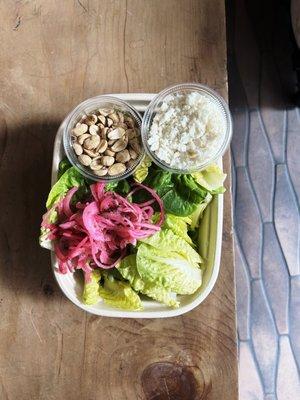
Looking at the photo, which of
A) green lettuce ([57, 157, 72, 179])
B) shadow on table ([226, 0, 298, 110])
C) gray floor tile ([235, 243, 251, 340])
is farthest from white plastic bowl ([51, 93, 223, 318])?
shadow on table ([226, 0, 298, 110])

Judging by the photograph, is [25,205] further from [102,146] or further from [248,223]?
[248,223]

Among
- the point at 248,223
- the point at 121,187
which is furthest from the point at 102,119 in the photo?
the point at 248,223

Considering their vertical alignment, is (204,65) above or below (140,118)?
above

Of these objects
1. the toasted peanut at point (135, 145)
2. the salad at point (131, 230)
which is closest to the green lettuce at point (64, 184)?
the salad at point (131, 230)

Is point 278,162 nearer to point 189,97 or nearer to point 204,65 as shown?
point 204,65

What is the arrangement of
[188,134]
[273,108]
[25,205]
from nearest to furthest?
[188,134], [25,205], [273,108]

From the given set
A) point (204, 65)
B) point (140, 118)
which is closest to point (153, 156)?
point (140, 118)
